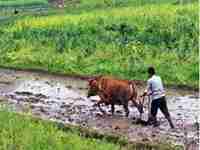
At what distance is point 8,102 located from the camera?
1717 centimetres

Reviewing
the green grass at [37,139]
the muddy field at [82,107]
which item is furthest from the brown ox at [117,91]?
the green grass at [37,139]

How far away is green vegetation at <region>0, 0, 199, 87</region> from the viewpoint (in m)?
21.0

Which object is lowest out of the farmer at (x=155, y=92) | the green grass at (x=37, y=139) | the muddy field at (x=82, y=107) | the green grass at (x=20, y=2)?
the muddy field at (x=82, y=107)

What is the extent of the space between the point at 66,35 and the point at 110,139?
1371 cm

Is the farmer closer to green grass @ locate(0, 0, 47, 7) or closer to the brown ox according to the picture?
the brown ox

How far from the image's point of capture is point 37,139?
1105cm

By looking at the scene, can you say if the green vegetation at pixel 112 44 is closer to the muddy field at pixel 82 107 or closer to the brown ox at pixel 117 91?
the muddy field at pixel 82 107

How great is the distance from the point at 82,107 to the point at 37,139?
5.33m

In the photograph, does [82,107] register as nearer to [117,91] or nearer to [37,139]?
[117,91]

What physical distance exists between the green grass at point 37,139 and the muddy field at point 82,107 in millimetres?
1574

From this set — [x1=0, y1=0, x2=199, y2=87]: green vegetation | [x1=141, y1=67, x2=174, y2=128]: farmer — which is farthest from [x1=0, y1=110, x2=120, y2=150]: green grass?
[x1=0, y1=0, x2=199, y2=87]: green vegetation

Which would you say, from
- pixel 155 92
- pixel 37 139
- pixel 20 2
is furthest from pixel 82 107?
pixel 20 2

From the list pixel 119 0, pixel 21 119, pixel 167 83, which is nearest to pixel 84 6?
pixel 119 0

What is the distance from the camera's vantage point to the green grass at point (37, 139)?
35.2ft
